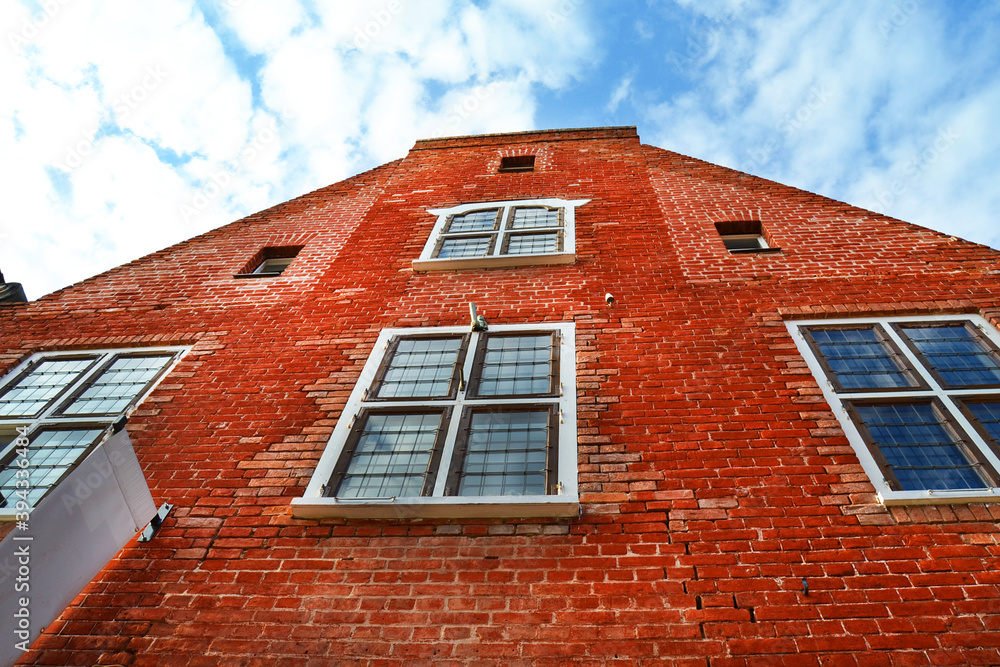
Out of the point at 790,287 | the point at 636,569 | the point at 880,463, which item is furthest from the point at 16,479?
the point at 790,287

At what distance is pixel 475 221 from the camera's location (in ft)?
28.2

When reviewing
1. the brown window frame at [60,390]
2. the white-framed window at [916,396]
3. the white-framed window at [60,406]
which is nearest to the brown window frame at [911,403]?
the white-framed window at [916,396]

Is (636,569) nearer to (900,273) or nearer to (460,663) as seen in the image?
(460,663)

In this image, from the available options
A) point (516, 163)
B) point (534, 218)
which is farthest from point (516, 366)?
point (516, 163)

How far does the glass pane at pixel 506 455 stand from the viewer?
4309mm

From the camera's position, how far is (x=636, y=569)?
3629mm

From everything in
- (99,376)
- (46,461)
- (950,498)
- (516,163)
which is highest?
(516,163)

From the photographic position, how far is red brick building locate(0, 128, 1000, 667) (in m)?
3.42

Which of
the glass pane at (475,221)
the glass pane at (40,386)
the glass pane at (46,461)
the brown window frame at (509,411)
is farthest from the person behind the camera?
the glass pane at (475,221)

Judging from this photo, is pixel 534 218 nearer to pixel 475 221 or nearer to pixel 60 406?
pixel 475 221

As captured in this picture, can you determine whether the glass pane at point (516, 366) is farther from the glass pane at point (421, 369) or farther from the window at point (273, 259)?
the window at point (273, 259)

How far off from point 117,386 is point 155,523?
7.68 ft

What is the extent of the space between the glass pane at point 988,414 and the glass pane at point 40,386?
335 inches

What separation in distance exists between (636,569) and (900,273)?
4929 millimetres
